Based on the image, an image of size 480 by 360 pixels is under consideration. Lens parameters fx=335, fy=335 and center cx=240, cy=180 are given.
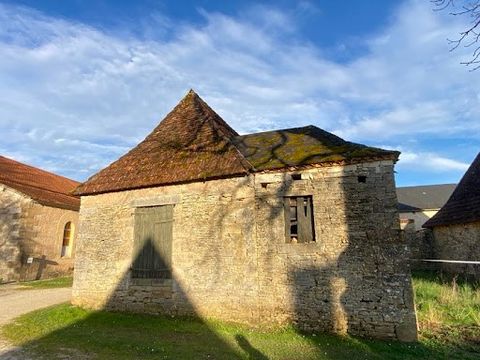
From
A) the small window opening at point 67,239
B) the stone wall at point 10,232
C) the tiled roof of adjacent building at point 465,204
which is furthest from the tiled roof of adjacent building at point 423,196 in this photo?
the stone wall at point 10,232

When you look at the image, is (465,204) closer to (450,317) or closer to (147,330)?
(450,317)

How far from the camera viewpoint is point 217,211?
872 cm

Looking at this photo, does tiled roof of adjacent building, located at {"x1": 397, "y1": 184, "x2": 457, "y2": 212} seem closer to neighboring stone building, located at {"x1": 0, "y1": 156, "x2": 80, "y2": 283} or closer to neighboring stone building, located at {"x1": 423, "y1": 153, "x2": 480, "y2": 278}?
neighboring stone building, located at {"x1": 423, "y1": 153, "x2": 480, "y2": 278}


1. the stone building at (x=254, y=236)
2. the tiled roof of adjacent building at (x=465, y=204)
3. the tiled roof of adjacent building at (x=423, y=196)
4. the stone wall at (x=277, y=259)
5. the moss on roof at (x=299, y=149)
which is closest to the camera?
the stone wall at (x=277, y=259)

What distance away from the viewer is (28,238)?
1630 cm

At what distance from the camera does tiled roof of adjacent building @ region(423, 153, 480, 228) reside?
43.1ft

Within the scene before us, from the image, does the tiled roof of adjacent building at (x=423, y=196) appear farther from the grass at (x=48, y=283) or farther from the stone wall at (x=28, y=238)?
the stone wall at (x=28, y=238)

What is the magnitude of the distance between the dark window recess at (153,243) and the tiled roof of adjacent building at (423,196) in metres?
25.0

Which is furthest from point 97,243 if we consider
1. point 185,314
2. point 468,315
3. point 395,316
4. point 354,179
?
point 468,315

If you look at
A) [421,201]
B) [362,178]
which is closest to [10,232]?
[362,178]

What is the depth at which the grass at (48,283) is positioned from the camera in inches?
564

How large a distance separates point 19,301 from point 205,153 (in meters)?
8.05

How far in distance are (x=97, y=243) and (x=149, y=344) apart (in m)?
4.46

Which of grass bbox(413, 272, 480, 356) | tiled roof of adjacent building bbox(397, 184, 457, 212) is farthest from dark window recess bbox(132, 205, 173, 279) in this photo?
tiled roof of adjacent building bbox(397, 184, 457, 212)
